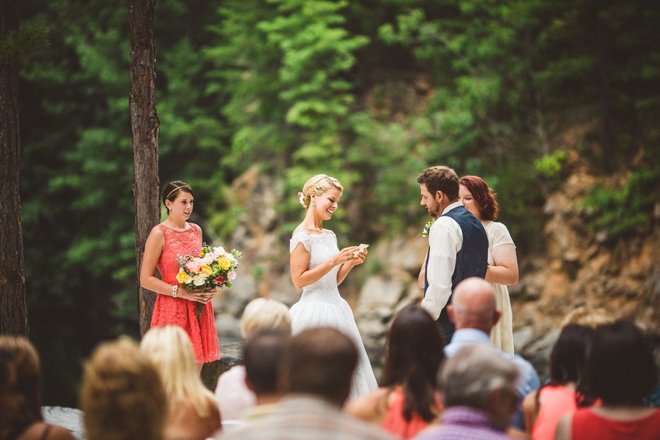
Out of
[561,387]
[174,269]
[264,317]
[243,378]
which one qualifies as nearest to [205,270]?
[174,269]

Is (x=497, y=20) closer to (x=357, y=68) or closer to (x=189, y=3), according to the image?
(x=357, y=68)

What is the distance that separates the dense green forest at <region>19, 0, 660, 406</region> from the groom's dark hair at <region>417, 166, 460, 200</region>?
784 cm

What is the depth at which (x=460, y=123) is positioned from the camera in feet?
41.8

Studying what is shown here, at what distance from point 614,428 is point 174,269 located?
3276 mm

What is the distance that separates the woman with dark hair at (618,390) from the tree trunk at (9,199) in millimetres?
4914

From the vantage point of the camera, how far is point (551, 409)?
2672mm

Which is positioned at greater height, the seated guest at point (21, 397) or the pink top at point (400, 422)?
the seated guest at point (21, 397)

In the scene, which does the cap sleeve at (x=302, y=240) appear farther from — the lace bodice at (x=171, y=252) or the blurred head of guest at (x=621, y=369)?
the blurred head of guest at (x=621, y=369)

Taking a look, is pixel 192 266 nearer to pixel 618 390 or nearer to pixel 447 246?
pixel 447 246

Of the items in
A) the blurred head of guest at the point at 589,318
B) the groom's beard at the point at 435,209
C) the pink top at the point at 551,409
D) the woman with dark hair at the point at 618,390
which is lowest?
the pink top at the point at 551,409

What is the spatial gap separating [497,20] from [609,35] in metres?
2.46

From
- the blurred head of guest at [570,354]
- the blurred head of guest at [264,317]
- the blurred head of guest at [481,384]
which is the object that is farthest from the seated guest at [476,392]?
the blurred head of guest at [264,317]

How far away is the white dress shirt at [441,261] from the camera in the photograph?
3.82 m

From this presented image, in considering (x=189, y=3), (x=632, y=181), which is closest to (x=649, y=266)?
(x=632, y=181)
